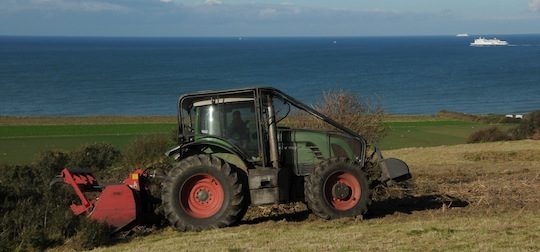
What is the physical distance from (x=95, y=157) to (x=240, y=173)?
17267mm

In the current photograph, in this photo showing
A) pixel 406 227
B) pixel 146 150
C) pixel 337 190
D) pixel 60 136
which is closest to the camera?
pixel 406 227

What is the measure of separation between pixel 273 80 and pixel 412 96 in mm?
28112

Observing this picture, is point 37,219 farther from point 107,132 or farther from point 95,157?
point 107,132

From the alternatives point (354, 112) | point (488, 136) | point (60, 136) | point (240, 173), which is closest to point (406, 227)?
point (240, 173)

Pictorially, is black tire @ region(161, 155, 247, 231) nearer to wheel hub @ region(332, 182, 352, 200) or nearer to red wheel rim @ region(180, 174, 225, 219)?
red wheel rim @ region(180, 174, 225, 219)

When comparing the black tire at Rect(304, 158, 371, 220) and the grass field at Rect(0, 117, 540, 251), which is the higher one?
the black tire at Rect(304, 158, 371, 220)

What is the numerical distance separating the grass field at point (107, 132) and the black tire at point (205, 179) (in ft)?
72.8

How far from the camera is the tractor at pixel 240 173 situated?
9.67 m

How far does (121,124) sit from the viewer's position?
46344 mm

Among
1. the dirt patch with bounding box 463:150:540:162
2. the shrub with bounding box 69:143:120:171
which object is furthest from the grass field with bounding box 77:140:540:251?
the shrub with bounding box 69:143:120:171

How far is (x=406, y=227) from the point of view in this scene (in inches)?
360

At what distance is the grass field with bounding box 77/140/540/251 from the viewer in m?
8.12

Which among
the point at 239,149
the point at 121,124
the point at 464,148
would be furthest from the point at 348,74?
the point at 239,149

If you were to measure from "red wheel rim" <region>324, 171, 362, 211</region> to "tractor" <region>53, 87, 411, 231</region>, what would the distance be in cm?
1
